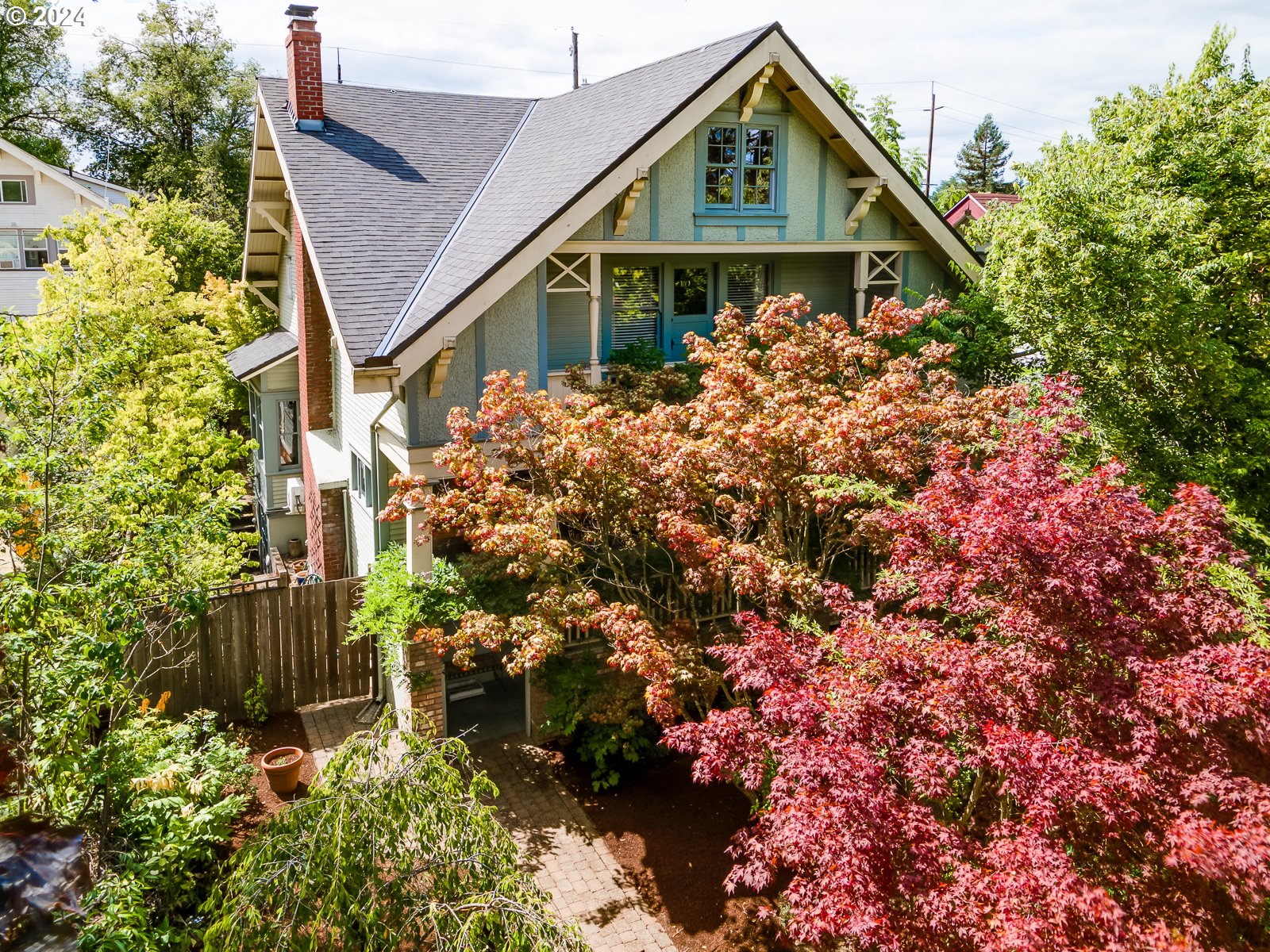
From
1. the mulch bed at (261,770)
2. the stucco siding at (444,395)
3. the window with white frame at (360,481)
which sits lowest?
the mulch bed at (261,770)

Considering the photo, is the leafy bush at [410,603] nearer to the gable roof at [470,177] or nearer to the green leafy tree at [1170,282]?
the gable roof at [470,177]

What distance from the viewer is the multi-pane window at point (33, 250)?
3797 centimetres

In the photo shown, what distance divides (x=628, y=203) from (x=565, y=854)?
9.35m

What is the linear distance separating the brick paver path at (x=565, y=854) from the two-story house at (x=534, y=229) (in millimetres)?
3267

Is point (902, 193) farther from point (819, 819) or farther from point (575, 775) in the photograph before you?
point (819, 819)

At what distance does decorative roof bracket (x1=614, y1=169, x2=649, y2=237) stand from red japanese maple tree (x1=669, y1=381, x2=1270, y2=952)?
7.29 meters

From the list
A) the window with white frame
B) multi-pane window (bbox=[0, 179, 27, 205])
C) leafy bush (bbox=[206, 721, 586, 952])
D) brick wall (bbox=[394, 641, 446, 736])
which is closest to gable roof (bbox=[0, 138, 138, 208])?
multi-pane window (bbox=[0, 179, 27, 205])

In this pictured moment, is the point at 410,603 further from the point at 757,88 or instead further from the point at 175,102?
the point at 175,102

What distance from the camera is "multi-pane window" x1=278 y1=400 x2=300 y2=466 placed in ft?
71.5

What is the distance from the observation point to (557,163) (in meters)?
15.9

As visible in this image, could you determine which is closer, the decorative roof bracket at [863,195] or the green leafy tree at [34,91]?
the decorative roof bracket at [863,195]

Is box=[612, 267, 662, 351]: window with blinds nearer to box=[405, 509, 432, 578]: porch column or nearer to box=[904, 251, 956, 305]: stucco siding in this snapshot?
box=[904, 251, 956, 305]: stucco siding

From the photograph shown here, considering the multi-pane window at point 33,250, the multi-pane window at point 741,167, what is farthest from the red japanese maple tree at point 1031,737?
the multi-pane window at point 33,250

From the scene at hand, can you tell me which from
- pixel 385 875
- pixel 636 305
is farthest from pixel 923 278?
pixel 385 875
